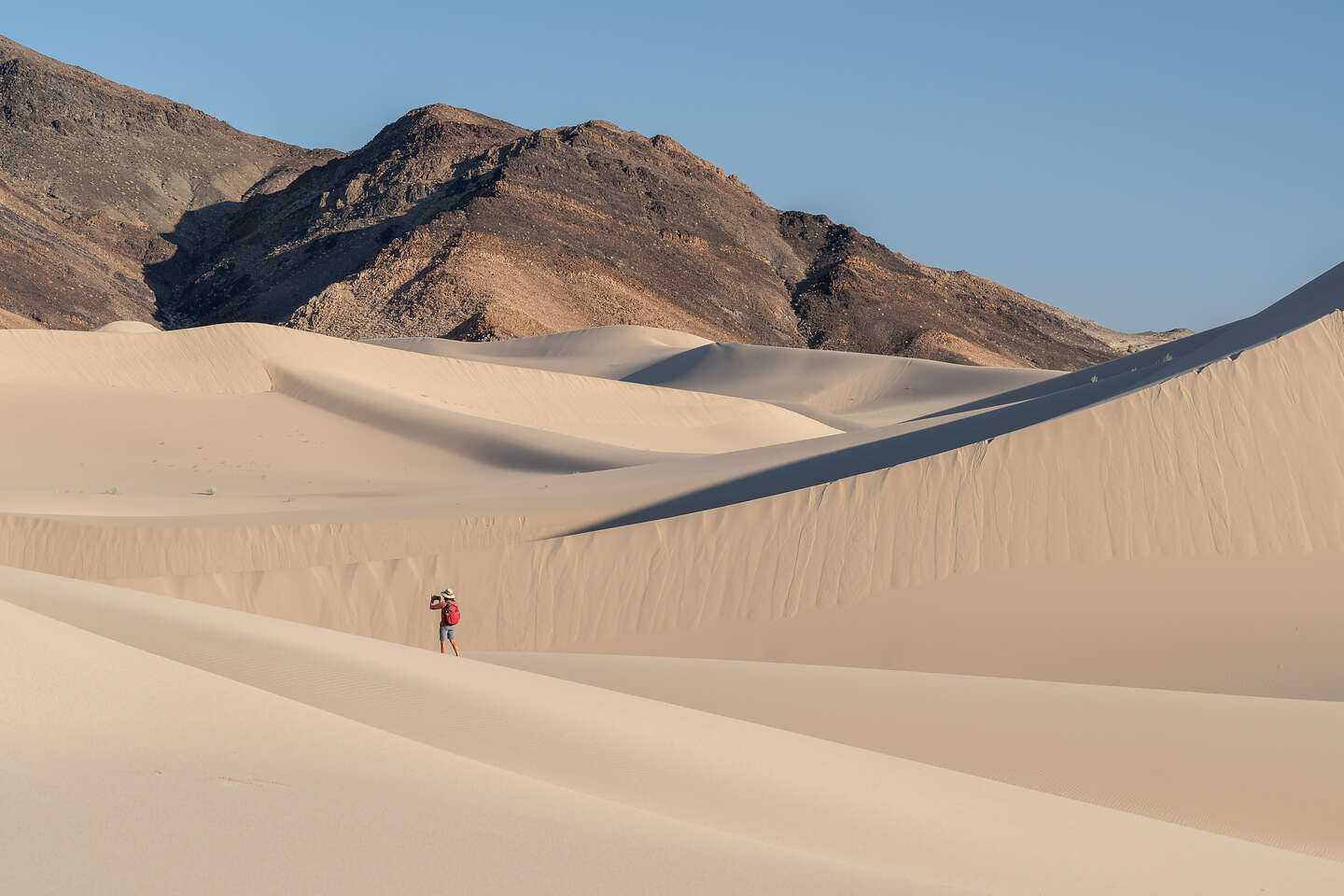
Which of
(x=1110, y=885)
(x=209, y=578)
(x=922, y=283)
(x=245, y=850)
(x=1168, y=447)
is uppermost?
(x=922, y=283)

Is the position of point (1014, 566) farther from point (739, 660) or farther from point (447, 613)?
point (447, 613)

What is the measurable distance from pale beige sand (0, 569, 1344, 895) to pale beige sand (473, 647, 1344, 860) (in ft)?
2.05

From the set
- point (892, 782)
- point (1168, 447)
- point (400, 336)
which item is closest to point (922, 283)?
point (400, 336)

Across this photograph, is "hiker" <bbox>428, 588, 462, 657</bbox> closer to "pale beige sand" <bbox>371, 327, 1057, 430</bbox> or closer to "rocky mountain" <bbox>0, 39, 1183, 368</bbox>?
"pale beige sand" <bbox>371, 327, 1057, 430</bbox>

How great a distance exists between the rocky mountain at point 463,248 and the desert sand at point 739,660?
4284 cm

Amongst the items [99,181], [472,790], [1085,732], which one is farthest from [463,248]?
[472,790]

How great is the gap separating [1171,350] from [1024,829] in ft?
47.2

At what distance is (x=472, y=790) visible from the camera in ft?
13.2

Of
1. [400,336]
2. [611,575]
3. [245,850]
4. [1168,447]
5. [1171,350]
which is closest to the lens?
[245,850]

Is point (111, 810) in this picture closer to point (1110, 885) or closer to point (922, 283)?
point (1110, 885)

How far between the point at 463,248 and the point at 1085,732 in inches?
2343

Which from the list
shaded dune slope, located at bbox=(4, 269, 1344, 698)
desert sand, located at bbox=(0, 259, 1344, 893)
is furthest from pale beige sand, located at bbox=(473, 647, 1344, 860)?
shaded dune slope, located at bbox=(4, 269, 1344, 698)

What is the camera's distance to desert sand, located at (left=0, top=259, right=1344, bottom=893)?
3.64m

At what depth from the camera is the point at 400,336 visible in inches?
2265
